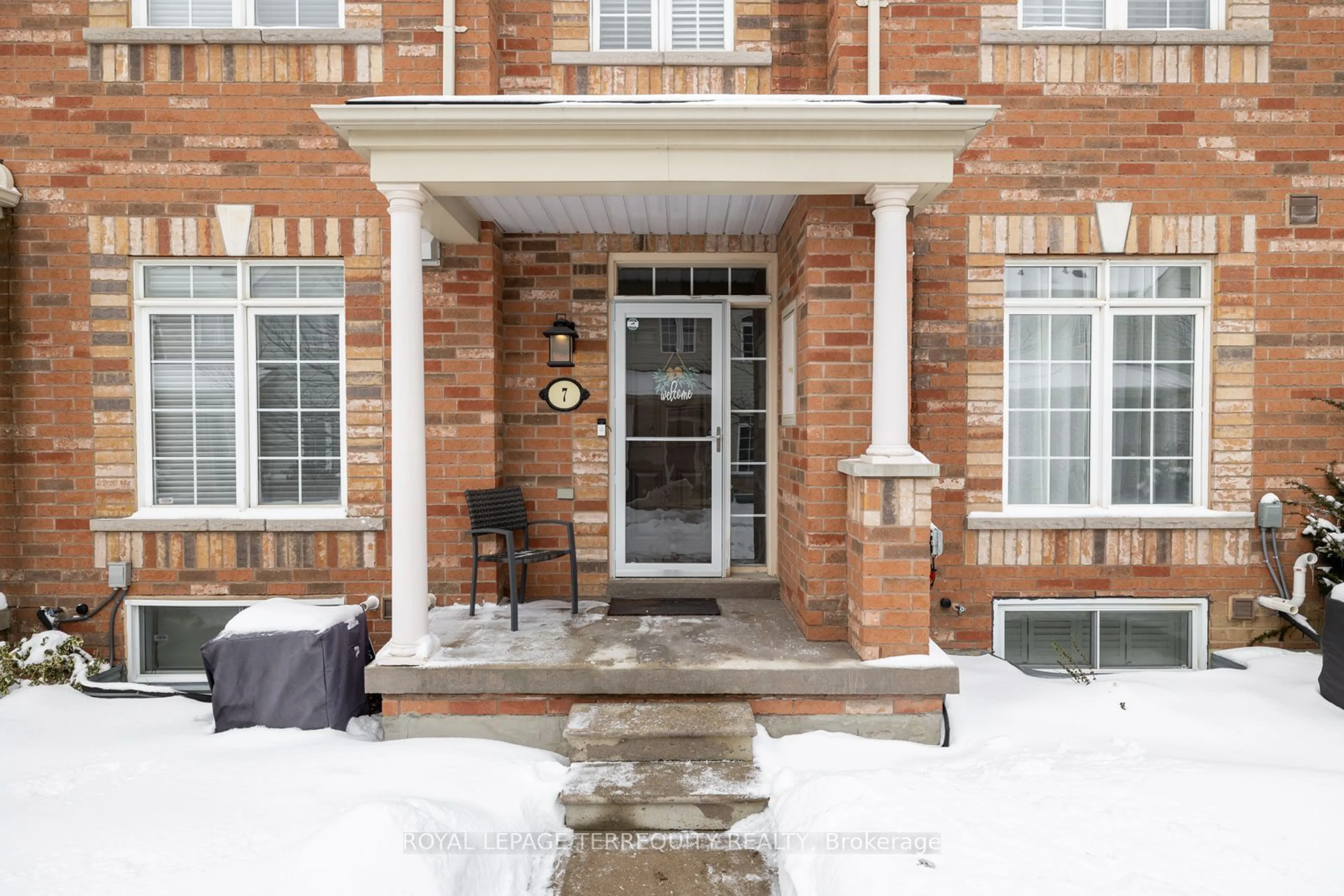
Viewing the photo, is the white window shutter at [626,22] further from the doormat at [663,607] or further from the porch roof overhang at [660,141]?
the doormat at [663,607]

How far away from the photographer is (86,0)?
464 centimetres

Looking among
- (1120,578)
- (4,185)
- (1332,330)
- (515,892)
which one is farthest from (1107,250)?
(4,185)

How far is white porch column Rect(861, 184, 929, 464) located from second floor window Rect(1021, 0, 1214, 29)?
2.16 metres

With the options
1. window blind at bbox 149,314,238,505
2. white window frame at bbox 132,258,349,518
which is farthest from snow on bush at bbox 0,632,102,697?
window blind at bbox 149,314,238,505

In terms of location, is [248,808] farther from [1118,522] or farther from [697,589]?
[1118,522]

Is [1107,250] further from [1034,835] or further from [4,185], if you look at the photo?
[4,185]

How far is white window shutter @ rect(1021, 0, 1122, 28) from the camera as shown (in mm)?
4781

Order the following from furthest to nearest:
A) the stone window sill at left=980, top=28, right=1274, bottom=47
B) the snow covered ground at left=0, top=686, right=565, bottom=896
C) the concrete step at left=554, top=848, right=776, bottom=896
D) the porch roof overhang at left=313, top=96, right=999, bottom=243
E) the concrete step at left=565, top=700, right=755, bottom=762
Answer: the stone window sill at left=980, top=28, right=1274, bottom=47 < the porch roof overhang at left=313, top=96, right=999, bottom=243 < the concrete step at left=565, top=700, right=755, bottom=762 < the concrete step at left=554, top=848, right=776, bottom=896 < the snow covered ground at left=0, top=686, right=565, bottom=896

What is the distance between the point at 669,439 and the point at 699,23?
2.75 m

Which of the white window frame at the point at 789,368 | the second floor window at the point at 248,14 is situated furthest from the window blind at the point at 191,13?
the white window frame at the point at 789,368

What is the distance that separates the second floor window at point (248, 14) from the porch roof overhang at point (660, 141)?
191cm

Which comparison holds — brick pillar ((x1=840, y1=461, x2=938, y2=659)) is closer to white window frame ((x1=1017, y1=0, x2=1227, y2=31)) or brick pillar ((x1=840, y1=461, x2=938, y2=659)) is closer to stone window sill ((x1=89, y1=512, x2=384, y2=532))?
stone window sill ((x1=89, y1=512, x2=384, y2=532))

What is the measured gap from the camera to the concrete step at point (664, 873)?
2625 mm

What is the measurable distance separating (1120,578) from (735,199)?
132 inches
